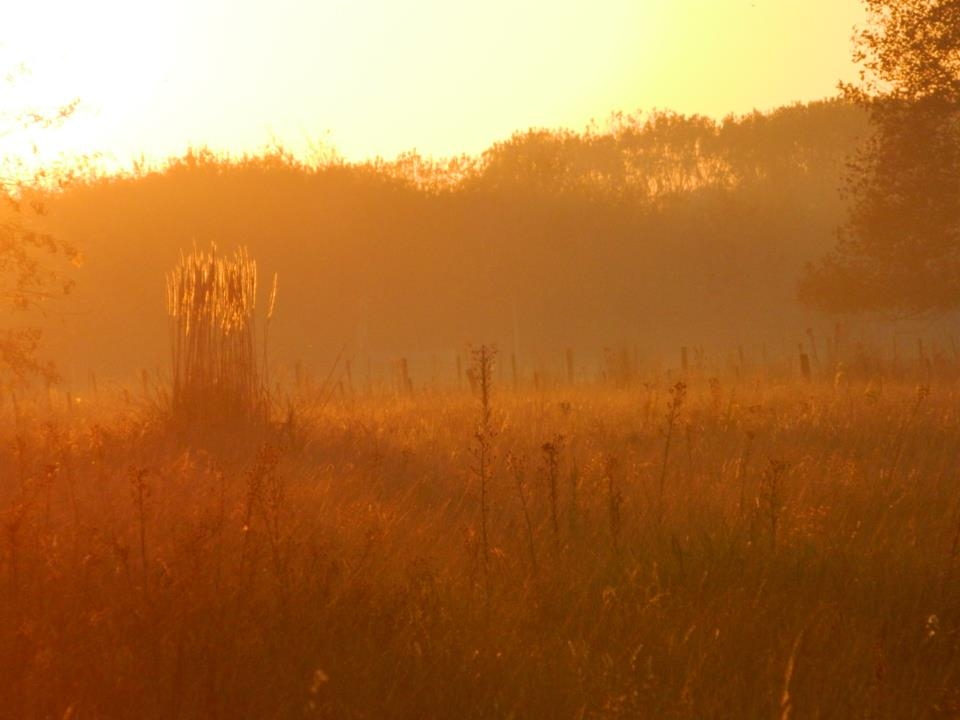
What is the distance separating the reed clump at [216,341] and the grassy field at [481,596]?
2747 millimetres

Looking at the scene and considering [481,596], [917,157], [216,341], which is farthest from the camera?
[917,157]

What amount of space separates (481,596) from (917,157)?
59.0 ft

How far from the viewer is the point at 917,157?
21.0 meters

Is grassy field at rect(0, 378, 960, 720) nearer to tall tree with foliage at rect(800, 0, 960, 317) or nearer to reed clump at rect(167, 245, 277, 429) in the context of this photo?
reed clump at rect(167, 245, 277, 429)

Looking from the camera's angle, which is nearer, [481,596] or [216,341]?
[481,596]

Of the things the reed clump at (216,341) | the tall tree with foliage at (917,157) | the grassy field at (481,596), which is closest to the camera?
the grassy field at (481,596)

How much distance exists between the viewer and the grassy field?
4270 mm

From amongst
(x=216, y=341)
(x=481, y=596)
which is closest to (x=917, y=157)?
(x=216, y=341)

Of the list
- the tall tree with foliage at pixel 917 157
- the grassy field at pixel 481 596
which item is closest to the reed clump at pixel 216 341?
the grassy field at pixel 481 596

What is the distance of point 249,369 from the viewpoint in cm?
1212

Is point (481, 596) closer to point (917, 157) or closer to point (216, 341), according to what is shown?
point (216, 341)

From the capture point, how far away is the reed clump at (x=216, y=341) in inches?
468

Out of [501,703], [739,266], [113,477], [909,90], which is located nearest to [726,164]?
[739,266]

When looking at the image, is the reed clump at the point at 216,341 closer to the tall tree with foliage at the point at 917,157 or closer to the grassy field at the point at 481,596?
the grassy field at the point at 481,596
